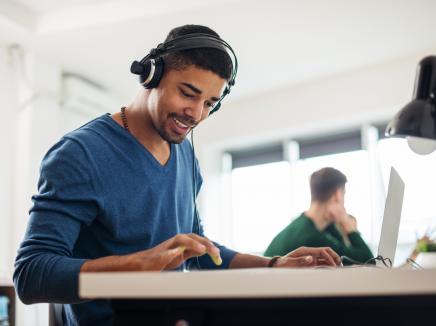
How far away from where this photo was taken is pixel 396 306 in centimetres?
55

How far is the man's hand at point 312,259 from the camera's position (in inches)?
42.7

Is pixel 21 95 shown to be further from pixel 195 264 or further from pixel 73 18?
pixel 195 264

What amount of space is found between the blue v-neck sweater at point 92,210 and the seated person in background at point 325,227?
126 centimetres

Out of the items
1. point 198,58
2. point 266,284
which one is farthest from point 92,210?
point 266,284

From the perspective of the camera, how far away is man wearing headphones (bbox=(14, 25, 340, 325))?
829 mm

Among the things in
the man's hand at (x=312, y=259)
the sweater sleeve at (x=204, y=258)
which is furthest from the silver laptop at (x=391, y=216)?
the sweater sleeve at (x=204, y=258)

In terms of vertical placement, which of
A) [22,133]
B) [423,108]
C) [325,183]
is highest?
[22,133]

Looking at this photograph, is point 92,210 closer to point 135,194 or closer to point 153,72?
point 135,194

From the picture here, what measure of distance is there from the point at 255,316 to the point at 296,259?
547mm

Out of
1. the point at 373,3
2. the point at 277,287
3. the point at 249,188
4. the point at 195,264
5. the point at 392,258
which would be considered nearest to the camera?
the point at 277,287

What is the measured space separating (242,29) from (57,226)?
3125mm

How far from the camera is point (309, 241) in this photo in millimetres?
2559

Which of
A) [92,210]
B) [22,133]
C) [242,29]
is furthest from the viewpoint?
[22,133]

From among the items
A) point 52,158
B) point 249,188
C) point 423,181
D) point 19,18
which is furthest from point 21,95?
Answer: point 52,158
